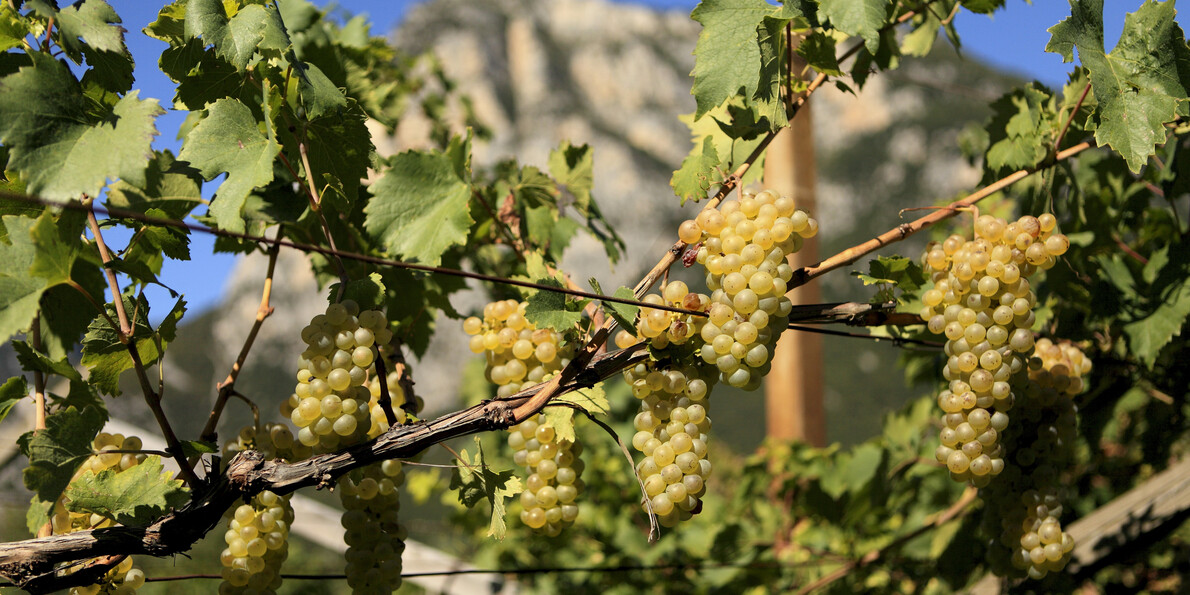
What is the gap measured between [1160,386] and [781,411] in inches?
46.7

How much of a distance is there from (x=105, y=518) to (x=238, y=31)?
21.9 inches

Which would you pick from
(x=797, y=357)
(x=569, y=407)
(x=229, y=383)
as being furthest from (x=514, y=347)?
(x=797, y=357)

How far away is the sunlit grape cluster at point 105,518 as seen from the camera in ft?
2.74

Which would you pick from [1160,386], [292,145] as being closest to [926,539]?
[1160,386]

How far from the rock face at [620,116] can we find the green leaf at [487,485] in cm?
1545

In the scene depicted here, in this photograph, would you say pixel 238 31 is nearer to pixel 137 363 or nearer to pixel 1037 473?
pixel 137 363

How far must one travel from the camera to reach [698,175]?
904 mm

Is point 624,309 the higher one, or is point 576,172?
point 576,172

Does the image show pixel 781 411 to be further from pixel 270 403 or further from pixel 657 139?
pixel 657 139

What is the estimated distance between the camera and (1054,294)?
1.37m

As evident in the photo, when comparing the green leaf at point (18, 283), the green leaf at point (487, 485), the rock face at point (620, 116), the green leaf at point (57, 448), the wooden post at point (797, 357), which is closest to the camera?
the green leaf at point (18, 283)

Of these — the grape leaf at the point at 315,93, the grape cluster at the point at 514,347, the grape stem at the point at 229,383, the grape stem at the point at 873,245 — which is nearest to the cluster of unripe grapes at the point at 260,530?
the grape stem at the point at 229,383

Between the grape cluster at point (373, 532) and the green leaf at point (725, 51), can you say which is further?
the grape cluster at point (373, 532)

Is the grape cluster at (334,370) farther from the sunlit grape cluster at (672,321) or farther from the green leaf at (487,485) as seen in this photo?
the sunlit grape cluster at (672,321)
